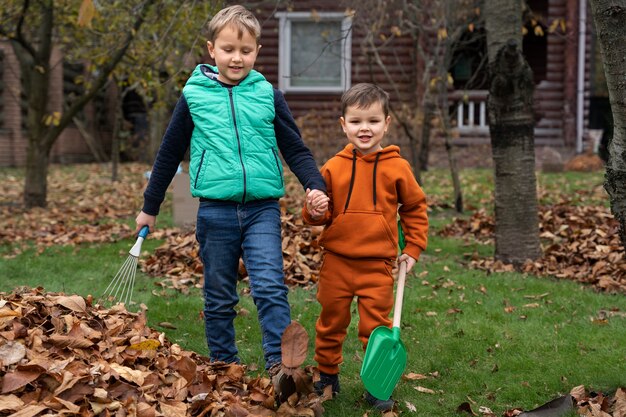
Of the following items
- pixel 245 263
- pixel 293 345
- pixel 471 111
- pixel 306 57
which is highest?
pixel 306 57

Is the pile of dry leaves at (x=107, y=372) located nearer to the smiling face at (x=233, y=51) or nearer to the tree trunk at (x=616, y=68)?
the smiling face at (x=233, y=51)

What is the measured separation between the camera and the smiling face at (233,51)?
3.74 meters

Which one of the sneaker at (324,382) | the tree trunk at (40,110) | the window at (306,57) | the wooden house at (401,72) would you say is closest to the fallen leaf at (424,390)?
the sneaker at (324,382)

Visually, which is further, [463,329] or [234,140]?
[463,329]

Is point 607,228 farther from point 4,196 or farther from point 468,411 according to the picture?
point 4,196

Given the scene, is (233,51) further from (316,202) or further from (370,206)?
(370,206)

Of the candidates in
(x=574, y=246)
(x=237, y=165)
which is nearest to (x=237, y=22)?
(x=237, y=165)

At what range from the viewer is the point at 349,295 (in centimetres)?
385

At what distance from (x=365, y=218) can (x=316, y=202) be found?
10.6 inches

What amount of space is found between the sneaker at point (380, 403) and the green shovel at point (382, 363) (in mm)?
202

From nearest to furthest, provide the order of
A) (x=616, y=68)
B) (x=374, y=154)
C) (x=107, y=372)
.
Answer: (x=107, y=372) < (x=616, y=68) < (x=374, y=154)

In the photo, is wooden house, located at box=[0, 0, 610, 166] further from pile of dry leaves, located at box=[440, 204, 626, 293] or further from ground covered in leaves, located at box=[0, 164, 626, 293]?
pile of dry leaves, located at box=[440, 204, 626, 293]

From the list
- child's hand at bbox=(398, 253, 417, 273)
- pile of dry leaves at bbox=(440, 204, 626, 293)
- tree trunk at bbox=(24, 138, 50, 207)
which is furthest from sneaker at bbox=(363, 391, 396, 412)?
tree trunk at bbox=(24, 138, 50, 207)

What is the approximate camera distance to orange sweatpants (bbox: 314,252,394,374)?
12.5 feet
